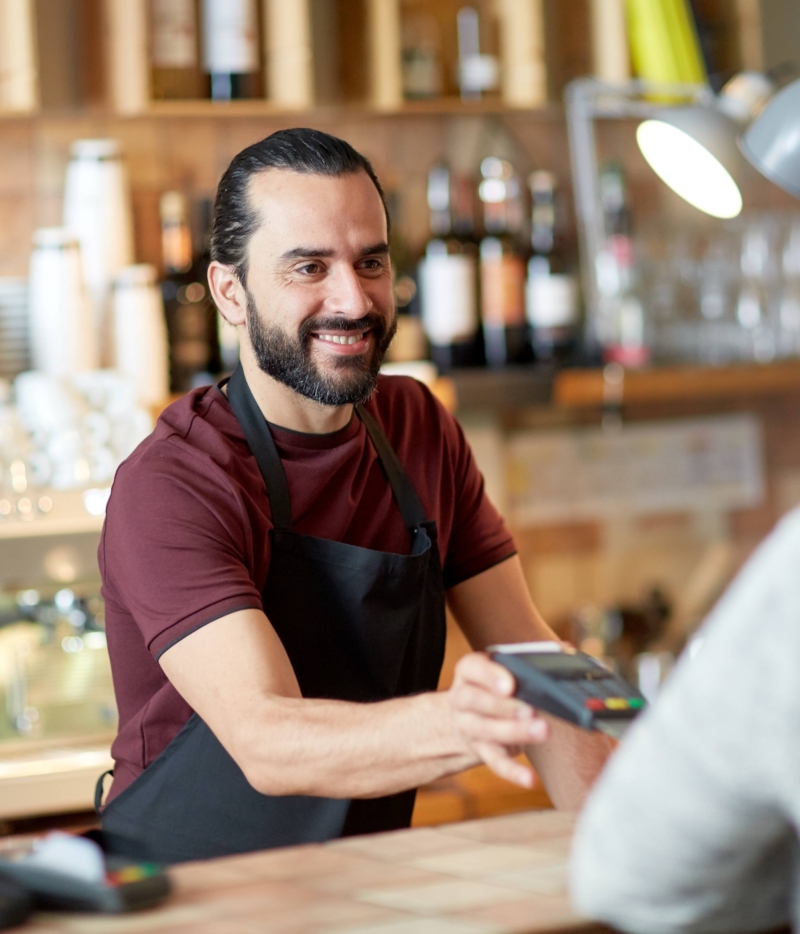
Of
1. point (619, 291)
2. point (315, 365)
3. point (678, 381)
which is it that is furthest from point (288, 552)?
point (619, 291)

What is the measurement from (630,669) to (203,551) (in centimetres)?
162

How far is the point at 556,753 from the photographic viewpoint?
141cm

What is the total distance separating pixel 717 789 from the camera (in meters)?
0.70

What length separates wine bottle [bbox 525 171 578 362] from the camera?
101 inches

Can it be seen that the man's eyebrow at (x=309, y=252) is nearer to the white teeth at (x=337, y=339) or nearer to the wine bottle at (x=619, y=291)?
the white teeth at (x=337, y=339)

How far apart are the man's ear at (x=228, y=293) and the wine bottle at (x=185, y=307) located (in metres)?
0.71

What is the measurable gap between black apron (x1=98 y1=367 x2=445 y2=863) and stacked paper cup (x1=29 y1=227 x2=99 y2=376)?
0.76m

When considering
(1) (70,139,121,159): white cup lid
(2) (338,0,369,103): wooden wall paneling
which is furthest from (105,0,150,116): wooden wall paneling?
(2) (338,0,369,103): wooden wall paneling

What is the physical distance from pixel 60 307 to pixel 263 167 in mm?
825

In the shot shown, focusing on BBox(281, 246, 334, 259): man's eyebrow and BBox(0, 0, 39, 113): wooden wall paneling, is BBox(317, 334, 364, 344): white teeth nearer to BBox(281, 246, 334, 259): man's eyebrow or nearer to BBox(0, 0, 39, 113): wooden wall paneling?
BBox(281, 246, 334, 259): man's eyebrow

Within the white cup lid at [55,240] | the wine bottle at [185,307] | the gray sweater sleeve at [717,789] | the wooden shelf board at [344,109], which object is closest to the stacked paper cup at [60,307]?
the white cup lid at [55,240]

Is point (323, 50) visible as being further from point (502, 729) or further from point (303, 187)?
point (502, 729)

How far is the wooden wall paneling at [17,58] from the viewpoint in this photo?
2.13m

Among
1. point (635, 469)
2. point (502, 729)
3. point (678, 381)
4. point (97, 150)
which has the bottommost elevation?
point (635, 469)
